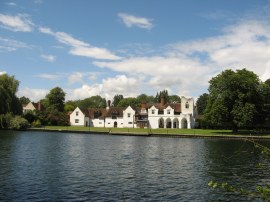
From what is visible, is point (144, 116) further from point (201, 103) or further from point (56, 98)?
point (201, 103)

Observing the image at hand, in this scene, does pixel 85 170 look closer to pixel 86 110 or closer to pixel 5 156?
pixel 5 156

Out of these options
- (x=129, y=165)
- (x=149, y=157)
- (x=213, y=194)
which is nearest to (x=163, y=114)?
(x=149, y=157)

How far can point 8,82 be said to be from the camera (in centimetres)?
8412

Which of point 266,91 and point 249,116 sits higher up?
point 266,91

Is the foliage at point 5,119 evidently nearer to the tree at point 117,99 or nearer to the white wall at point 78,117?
the white wall at point 78,117

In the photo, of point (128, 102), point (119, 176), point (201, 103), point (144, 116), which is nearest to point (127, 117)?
point (144, 116)

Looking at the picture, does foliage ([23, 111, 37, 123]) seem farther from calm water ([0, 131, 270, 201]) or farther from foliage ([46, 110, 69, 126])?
calm water ([0, 131, 270, 201])

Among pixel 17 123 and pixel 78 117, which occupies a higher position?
pixel 78 117

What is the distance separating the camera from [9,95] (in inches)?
3194

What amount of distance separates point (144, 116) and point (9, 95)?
4305cm

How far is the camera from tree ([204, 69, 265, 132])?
73.2 meters

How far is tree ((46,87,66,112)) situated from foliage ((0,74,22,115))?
4543 cm

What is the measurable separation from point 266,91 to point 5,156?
6286cm

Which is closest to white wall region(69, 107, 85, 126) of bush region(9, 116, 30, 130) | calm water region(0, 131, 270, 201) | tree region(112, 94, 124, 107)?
bush region(9, 116, 30, 130)
